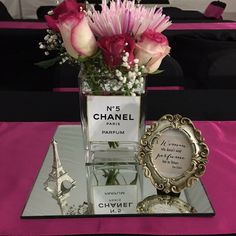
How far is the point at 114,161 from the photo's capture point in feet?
3.54

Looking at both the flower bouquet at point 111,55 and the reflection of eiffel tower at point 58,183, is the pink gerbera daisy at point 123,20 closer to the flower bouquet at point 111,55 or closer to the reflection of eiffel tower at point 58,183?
the flower bouquet at point 111,55

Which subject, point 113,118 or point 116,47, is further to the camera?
point 113,118

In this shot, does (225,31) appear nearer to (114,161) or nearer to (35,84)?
(35,84)

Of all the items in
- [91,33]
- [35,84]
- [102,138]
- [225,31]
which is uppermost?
[91,33]

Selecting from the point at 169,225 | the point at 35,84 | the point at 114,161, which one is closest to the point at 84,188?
the point at 114,161

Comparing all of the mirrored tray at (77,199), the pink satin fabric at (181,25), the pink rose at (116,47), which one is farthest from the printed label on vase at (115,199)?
the pink satin fabric at (181,25)

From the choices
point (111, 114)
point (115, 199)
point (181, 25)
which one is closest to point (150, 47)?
point (111, 114)

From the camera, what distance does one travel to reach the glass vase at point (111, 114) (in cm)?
97

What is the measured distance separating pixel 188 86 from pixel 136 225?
1.47m

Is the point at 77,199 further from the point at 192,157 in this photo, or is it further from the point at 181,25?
the point at 181,25

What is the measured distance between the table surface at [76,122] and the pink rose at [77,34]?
33cm

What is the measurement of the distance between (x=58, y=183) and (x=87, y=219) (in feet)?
0.58

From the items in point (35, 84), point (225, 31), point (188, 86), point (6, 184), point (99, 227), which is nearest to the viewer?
point (99, 227)

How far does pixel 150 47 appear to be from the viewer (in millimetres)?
899
